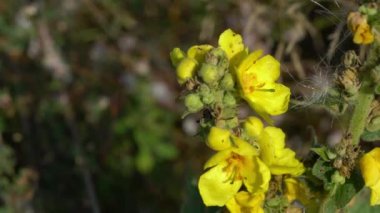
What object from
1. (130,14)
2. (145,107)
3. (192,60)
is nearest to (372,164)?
(192,60)

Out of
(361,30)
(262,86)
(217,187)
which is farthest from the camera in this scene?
(262,86)

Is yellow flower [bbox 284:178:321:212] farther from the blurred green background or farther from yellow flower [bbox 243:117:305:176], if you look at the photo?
the blurred green background

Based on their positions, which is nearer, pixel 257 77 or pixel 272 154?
pixel 272 154

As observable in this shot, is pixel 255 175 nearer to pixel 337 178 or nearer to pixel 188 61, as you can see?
pixel 337 178

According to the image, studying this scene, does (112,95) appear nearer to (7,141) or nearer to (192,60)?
(7,141)

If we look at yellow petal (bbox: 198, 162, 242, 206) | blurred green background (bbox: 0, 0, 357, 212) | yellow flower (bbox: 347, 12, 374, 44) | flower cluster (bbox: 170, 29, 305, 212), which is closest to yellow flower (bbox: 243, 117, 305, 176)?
flower cluster (bbox: 170, 29, 305, 212)

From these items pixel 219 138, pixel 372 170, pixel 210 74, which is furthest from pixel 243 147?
pixel 372 170
